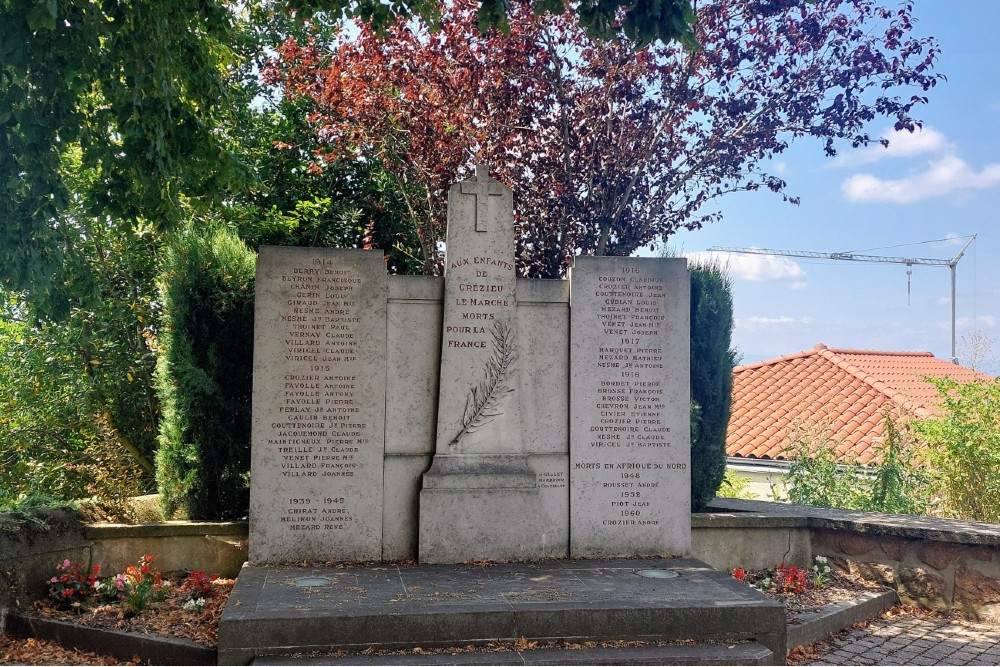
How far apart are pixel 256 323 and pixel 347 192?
484 centimetres

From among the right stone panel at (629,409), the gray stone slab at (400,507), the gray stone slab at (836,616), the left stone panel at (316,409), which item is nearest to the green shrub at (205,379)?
the left stone panel at (316,409)

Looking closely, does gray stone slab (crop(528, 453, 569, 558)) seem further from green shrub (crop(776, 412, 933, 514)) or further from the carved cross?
green shrub (crop(776, 412, 933, 514))

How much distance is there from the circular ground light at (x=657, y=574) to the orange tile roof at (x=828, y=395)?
761 cm

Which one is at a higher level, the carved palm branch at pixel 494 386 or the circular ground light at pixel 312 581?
the carved palm branch at pixel 494 386

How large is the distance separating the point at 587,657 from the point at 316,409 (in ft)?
9.87

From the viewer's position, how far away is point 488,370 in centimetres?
717

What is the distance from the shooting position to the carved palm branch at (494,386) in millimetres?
7109

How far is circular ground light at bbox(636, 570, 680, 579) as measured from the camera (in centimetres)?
650

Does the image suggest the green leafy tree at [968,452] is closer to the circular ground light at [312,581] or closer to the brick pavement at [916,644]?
the brick pavement at [916,644]

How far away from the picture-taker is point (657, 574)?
6.60 metres

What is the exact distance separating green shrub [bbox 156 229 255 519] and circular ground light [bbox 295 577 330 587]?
1.66 metres

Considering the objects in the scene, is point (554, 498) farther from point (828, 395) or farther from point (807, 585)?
point (828, 395)

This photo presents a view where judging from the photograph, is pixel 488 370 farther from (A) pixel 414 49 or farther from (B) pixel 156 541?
(A) pixel 414 49

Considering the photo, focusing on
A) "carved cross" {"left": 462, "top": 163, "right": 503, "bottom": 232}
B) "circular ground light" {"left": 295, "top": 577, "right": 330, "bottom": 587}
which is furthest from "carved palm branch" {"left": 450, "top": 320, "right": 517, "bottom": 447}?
"circular ground light" {"left": 295, "top": 577, "right": 330, "bottom": 587}
